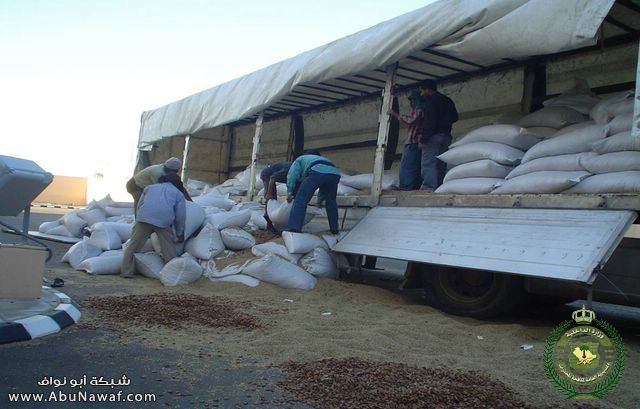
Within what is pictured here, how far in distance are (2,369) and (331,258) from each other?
3587mm

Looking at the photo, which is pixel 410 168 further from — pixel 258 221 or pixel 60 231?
pixel 60 231

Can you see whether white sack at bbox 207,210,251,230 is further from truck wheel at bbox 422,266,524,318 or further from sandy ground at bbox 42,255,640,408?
truck wheel at bbox 422,266,524,318

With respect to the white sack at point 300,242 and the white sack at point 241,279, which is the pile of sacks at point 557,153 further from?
the white sack at point 241,279

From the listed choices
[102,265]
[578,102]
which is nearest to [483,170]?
[578,102]

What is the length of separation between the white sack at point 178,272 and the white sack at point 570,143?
10.4ft

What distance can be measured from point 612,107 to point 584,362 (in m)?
2.22

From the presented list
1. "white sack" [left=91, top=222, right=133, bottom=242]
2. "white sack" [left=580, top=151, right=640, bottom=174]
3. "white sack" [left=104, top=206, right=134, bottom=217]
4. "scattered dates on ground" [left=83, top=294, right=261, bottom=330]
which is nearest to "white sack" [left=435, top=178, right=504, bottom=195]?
"white sack" [left=580, top=151, right=640, bottom=174]

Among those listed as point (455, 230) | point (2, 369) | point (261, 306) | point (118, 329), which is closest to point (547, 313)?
point (455, 230)

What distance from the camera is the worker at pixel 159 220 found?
17.8 feet

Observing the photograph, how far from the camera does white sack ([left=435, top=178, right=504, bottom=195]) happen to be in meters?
4.71

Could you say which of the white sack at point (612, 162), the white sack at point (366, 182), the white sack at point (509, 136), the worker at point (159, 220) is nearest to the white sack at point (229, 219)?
the worker at point (159, 220)

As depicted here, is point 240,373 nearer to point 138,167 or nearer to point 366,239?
point 366,239

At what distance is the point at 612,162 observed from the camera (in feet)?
12.6

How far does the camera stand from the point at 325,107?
29.4 feet
